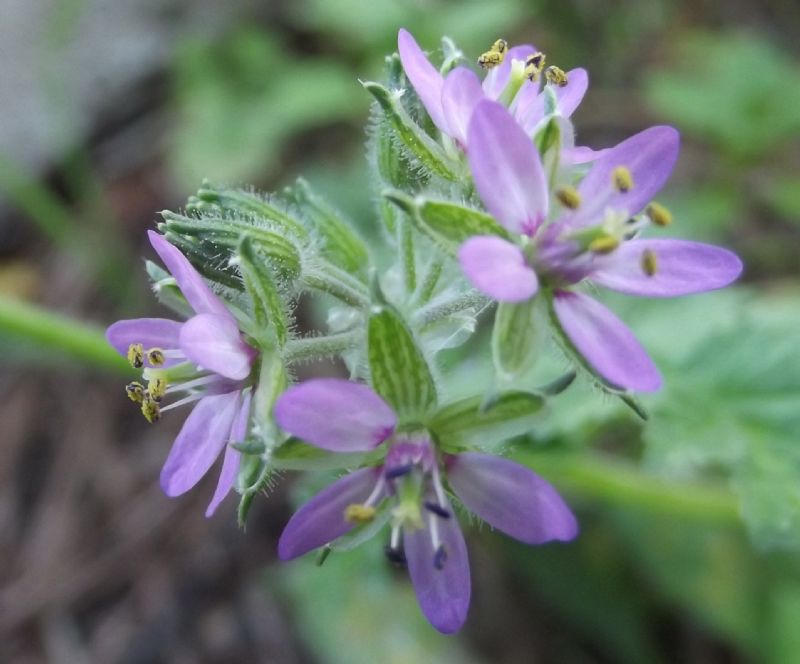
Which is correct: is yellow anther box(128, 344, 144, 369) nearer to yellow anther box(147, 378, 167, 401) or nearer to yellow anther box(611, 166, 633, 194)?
yellow anther box(147, 378, 167, 401)

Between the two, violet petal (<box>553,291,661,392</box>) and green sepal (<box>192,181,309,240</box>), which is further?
green sepal (<box>192,181,309,240</box>)

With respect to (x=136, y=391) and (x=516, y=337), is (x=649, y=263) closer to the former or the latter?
(x=516, y=337)

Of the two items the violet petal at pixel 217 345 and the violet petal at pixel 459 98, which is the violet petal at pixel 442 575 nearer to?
the violet petal at pixel 217 345

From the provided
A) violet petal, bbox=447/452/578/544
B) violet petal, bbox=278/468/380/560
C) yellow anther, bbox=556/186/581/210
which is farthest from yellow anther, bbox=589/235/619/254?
violet petal, bbox=278/468/380/560

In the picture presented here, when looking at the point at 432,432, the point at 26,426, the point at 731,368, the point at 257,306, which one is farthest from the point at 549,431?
the point at 26,426

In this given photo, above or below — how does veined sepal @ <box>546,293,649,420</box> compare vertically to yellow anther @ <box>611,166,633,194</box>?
below

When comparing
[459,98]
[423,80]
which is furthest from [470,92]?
[423,80]
